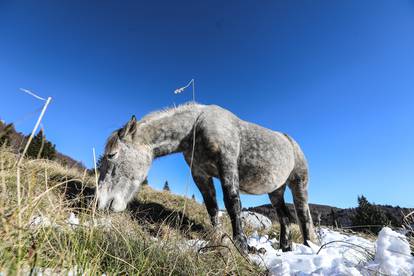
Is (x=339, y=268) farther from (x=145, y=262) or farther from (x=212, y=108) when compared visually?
(x=212, y=108)

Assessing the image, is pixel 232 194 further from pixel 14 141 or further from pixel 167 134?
pixel 14 141

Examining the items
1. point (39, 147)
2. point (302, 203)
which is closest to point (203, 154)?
point (302, 203)

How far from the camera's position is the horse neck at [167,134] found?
5.53 m

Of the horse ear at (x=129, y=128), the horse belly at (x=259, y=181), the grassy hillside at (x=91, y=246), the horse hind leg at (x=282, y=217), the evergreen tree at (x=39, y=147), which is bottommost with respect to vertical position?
the grassy hillside at (x=91, y=246)

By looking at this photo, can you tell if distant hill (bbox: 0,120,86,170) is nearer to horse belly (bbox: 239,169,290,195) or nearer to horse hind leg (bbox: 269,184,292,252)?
horse belly (bbox: 239,169,290,195)

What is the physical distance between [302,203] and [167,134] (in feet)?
13.6

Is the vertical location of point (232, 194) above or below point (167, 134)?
below

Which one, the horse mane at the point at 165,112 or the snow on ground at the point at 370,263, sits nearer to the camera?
the snow on ground at the point at 370,263

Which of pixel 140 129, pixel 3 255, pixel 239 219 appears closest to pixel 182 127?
pixel 140 129

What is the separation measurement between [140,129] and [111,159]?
82cm

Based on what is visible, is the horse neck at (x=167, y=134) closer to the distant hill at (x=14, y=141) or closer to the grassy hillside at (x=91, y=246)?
the distant hill at (x=14, y=141)

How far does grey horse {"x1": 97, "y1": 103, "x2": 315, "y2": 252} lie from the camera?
16.3ft

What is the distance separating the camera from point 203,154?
514 centimetres

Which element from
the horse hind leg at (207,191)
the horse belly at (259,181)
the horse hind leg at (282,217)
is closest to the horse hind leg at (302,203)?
the horse hind leg at (282,217)
